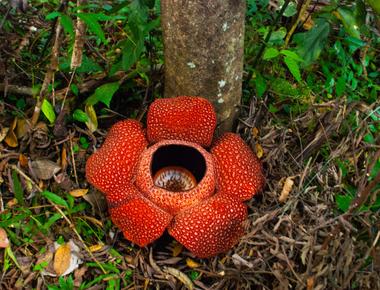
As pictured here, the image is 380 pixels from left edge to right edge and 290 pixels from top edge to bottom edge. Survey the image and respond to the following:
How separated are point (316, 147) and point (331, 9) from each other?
25.0 inches

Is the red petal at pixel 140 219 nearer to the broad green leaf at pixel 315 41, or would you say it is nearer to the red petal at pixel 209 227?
the red petal at pixel 209 227

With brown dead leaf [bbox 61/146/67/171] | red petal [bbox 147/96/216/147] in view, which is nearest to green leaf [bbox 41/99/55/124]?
brown dead leaf [bbox 61/146/67/171]

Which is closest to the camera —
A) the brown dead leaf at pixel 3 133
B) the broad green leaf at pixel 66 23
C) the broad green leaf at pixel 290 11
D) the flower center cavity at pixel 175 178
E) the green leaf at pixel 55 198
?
the broad green leaf at pixel 66 23

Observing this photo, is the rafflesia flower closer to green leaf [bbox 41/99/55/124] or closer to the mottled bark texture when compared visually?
the mottled bark texture

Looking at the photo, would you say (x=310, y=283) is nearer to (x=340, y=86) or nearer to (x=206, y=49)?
(x=206, y=49)

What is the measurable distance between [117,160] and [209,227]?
49cm

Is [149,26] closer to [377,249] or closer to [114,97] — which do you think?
[114,97]

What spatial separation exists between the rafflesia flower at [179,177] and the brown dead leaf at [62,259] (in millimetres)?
243

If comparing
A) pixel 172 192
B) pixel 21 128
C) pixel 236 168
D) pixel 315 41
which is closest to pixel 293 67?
pixel 315 41

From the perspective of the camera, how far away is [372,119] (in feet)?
8.47

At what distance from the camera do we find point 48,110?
233 cm

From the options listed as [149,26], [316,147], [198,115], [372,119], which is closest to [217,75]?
[198,115]

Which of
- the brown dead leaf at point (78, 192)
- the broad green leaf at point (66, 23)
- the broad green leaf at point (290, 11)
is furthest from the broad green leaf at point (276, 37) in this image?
the brown dead leaf at point (78, 192)

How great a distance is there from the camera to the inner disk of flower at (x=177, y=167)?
2238 mm
